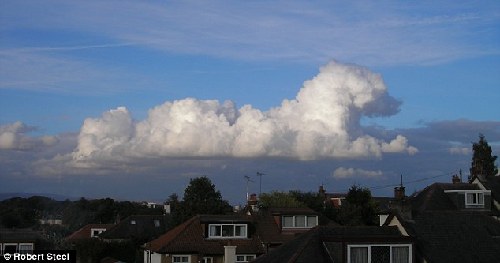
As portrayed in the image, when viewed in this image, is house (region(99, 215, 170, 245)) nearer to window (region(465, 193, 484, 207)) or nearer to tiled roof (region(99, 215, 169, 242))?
tiled roof (region(99, 215, 169, 242))

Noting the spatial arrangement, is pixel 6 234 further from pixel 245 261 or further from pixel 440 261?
pixel 440 261

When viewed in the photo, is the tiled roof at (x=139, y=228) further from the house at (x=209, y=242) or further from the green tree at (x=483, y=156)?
the green tree at (x=483, y=156)

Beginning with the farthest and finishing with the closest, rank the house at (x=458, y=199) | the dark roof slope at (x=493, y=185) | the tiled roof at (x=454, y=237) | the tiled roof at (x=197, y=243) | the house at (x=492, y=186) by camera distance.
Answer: the dark roof slope at (x=493, y=185) → the house at (x=492, y=186) → the house at (x=458, y=199) → the tiled roof at (x=197, y=243) → the tiled roof at (x=454, y=237)

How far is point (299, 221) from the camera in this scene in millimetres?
57438

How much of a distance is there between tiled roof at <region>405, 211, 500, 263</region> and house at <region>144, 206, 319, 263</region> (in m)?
13.7

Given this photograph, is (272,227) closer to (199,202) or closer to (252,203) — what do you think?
(252,203)

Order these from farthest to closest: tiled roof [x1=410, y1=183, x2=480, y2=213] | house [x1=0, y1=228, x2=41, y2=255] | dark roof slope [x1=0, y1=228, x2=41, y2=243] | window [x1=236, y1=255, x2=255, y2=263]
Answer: tiled roof [x1=410, y1=183, x2=480, y2=213], dark roof slope [x1=0, y1=228, x2=41, y2=243], window [x1=236, y1=255, x2=255, y2=263], house [x1=0, y1=228, x2=41, y2=255]

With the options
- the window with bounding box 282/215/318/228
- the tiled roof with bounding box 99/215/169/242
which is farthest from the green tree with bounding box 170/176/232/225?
the window with bounding box 282/215/318/228

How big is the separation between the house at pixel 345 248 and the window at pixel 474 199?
104ft

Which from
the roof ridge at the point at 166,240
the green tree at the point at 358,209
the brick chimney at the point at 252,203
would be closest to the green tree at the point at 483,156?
the green tree at the point at 358,209

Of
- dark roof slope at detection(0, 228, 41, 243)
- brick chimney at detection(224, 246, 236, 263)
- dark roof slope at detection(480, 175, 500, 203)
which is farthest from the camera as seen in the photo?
dark roof slope at detection(480, 175, 500, 203)

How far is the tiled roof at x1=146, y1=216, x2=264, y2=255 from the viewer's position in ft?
167

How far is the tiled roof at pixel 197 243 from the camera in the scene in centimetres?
5078

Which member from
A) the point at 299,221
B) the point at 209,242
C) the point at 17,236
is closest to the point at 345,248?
the point at 209,242
